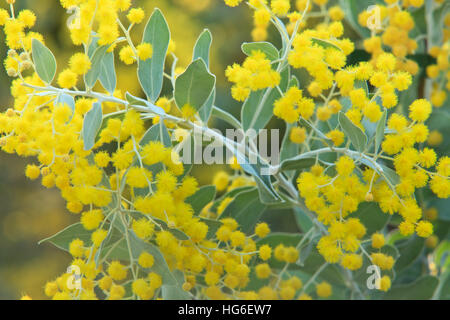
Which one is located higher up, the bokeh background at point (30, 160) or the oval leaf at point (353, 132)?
the bokeh background at point (30, 160)

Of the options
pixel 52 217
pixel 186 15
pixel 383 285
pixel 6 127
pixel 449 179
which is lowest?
pixel 383 285

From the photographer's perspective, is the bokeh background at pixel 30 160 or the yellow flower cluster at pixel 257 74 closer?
the yellow flower cluster at pixel 257 74

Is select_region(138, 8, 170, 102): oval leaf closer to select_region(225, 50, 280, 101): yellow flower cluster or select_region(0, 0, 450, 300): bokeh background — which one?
select_region(225, 50, 280, 101): yellow flower cluster

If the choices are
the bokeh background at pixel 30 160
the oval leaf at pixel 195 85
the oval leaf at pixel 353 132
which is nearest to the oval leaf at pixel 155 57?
the oval leaf at pixel 195 85

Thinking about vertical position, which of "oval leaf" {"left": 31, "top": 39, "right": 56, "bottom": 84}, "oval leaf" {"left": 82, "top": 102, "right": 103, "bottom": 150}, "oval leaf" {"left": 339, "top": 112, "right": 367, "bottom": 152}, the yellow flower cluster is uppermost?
"oval leaf" {"left": 31, "top": 39, "right": 56, "bottom": 84}

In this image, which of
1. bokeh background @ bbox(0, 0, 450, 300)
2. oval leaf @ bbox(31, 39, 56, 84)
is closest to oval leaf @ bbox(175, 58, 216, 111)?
oval leaf @ bbox(31, 39, 56, 84)

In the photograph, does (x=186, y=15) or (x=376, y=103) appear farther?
(x=186, y=15)

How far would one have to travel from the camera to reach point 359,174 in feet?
2.26

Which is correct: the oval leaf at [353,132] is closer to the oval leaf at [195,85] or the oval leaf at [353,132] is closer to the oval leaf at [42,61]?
the oval leaf at [195,85]

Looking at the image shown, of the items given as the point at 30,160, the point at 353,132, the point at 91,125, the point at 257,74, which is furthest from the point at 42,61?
the point at 30,160

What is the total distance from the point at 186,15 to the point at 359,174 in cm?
107

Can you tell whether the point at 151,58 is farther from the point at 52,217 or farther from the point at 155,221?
the point at 52,217

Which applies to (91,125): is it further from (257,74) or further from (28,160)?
(28,160)
